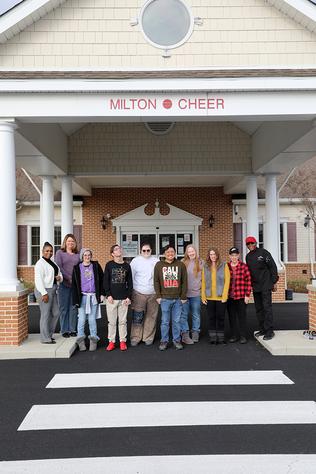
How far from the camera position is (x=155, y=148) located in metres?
13.1

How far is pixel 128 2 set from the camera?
844 cm

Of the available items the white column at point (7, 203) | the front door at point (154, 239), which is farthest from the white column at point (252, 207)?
the white column at point (7, 203)

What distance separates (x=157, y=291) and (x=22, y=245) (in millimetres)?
12136

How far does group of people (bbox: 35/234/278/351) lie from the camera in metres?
A: 7.42

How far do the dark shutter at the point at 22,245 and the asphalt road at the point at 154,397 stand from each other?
10.9 meters

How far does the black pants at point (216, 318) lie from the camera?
7641mm

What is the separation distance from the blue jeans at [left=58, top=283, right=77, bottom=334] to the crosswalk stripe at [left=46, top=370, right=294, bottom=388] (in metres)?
2.08

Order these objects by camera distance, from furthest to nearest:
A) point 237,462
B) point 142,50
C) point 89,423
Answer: point 142,50 → point 89,423 → point 237,462

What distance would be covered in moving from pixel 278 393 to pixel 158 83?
16.5 feet

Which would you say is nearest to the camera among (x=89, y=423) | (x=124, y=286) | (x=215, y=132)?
(x=89, y=423)

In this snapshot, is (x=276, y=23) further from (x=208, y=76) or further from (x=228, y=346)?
(x=228, y=346)

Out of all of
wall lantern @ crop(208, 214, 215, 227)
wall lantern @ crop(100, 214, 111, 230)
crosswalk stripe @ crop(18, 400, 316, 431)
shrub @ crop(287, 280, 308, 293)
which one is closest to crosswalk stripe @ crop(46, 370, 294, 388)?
crosswalk stripe @ crop(18, 400, 316, 431)

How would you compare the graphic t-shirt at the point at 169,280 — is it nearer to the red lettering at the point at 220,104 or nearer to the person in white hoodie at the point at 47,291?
the person in white hoodie at the point at 47,291

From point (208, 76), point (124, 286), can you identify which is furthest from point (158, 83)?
point (124, 286)
